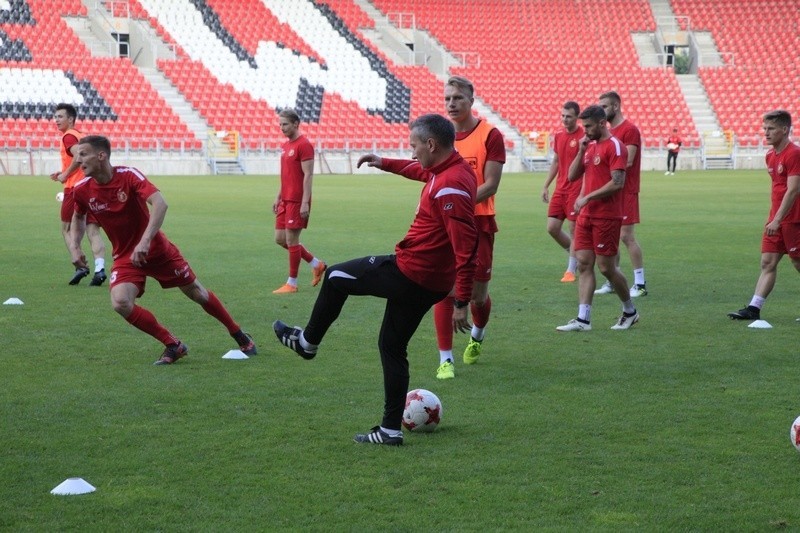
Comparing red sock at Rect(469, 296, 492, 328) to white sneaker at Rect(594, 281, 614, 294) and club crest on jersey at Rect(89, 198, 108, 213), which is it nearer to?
club crest on jersey at Rect(89, 198, 108, 213)

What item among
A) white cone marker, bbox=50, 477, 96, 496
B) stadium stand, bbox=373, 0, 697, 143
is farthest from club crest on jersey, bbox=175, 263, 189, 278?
stadium stand, bbox=373, 0, 697, 143

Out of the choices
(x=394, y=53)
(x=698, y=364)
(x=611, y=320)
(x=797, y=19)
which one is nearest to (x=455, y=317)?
(x=698, y=364)

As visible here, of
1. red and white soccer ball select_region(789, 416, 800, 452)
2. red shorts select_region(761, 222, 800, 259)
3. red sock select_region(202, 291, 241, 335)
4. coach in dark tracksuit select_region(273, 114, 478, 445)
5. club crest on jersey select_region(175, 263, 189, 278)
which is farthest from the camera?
red shorts select_region(761, 222, 800, 259)

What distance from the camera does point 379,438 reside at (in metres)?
5.53

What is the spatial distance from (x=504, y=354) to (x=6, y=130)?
101 feet

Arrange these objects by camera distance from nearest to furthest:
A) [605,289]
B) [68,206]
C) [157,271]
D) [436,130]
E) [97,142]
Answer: [436,130] < [97,142] < [157,271] < [605,289] < [68,206]

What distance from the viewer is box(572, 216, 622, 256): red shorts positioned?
8.94 m

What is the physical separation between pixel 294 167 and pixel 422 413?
20.0ft

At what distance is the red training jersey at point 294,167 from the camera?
11.4 meters

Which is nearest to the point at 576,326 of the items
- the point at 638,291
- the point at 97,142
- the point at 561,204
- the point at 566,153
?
the point at 638,291

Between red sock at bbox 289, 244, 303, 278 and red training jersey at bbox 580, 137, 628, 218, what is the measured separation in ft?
11.6

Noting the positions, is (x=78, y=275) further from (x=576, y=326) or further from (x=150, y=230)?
(x=576, y=326)

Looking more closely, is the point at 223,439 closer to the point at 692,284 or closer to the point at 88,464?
the point at 88,464

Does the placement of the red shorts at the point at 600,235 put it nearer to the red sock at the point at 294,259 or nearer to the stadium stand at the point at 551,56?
the red sock at the point at 294,259
